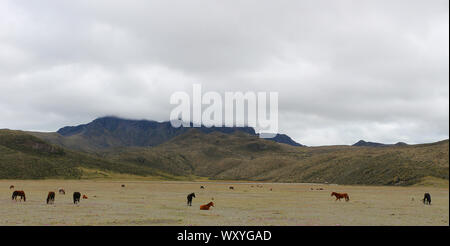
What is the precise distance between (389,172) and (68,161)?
133617 millimetres

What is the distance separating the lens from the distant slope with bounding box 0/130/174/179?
140 metres

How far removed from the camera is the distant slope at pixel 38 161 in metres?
140

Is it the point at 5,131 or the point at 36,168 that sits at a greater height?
the point at 5,131

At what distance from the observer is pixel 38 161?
6112 inches

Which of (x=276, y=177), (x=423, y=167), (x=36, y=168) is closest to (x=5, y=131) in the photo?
(x=36, y=168)

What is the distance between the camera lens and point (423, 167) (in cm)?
11706
